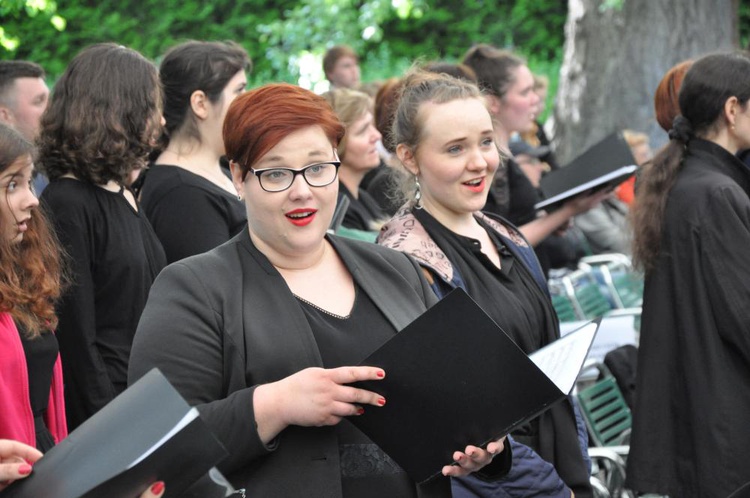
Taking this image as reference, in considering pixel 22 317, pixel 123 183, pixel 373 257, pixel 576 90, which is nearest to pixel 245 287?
pixel 373 257

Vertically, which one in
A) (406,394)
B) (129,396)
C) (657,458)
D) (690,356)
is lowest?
(657,458)

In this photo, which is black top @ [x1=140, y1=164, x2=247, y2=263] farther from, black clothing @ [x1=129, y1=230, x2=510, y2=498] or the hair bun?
the hair bun

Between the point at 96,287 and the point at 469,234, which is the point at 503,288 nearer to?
the point at 469,234

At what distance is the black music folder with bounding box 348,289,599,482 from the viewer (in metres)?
2.29

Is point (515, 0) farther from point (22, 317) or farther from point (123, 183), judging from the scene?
point (22, 317)

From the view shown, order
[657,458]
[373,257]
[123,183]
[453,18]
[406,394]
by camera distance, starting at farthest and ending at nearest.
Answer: [453,18]
[657,458]
[123,183]
[373,257]
[406,394]

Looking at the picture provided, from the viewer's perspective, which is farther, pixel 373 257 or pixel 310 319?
pixel 373 257

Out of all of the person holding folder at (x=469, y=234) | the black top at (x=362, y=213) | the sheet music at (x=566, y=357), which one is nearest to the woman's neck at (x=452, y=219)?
the person holding folder at (x=469, y=234)

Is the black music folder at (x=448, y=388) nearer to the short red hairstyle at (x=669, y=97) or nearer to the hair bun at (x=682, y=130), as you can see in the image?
the hair bun at (x=682, y=130)

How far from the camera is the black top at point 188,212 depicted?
13.3 ft

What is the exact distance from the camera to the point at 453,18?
14805 millimetres

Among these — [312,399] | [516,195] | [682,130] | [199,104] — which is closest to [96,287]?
[199,104]

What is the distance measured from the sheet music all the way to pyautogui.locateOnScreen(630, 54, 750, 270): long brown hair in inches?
61.1

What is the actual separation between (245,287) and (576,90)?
10.5 meters
